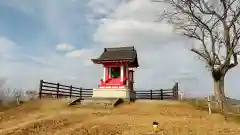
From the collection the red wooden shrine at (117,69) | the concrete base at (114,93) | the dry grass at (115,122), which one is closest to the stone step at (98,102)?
the dry grass at (115,122)

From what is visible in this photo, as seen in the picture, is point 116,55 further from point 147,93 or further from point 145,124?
point 145,124

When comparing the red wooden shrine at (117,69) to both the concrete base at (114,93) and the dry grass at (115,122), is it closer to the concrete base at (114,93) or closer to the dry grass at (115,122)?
the concrete base at (114,93)

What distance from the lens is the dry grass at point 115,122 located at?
1416 centimetres

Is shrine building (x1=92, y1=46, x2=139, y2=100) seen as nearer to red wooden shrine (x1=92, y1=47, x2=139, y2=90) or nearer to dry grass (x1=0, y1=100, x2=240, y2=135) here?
red wooden shrine (x1=92, y1=47, x2=139, y2=90)

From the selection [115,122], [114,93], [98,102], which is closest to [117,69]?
[114,93]

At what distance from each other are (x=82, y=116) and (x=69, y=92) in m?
12.2

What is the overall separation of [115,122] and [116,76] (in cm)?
1340

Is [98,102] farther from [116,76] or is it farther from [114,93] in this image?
[116,76]

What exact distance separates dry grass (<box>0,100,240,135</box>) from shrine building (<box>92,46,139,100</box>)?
4.74 meters

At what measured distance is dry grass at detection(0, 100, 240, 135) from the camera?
46.4 ft

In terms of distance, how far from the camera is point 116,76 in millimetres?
29859

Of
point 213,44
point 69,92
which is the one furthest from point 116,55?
point 213,44

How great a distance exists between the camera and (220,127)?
48.8ft

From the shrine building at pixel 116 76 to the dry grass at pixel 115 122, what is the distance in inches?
187
